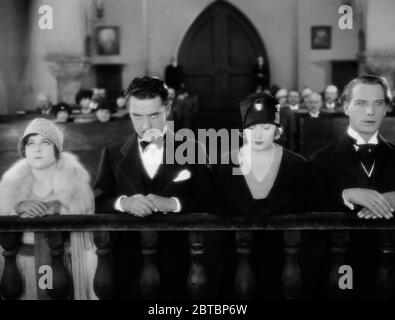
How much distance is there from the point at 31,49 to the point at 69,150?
6.32 meters

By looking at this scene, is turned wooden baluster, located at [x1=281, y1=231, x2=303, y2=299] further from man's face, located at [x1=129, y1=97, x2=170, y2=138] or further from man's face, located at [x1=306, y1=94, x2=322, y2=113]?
man's face, located at [x1=306, y1=94, x2=322, y2=113]

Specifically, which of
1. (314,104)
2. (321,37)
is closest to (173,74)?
(321,37)

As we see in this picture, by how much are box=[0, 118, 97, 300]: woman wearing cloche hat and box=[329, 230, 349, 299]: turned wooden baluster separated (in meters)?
0.96

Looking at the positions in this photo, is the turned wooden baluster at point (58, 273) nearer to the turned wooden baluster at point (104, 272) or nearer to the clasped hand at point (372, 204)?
the turned wooden baluster at point (104, 272)

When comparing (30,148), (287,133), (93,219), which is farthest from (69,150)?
(93,219)

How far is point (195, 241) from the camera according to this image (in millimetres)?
1892

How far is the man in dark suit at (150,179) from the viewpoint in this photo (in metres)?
2.06

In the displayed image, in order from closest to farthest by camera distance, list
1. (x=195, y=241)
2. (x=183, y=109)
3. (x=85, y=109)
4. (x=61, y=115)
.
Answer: (x=195, y=241)
(x=61, y=115)
(x=85, y=109)
(x=183, y=109)

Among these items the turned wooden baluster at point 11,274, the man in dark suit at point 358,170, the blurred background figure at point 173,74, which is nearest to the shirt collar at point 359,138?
the man in dark suit at point 358,170

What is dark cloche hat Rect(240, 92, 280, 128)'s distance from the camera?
6.49 ft

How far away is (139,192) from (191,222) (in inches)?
14.8

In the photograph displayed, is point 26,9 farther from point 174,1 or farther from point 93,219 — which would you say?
point 93,219

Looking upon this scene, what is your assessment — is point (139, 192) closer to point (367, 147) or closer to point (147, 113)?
point (147, 113)
